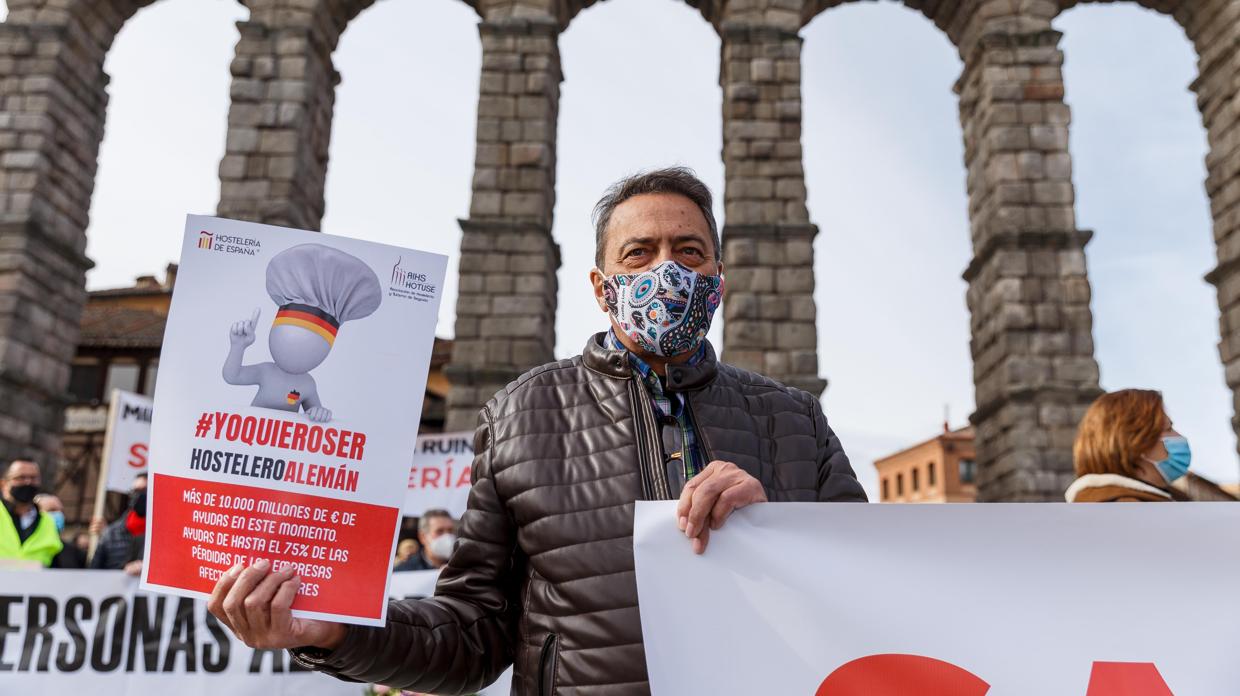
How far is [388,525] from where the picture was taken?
1.81 meters

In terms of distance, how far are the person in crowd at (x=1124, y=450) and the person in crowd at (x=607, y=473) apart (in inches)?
59.1

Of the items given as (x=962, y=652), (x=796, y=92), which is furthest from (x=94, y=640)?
(x=796, y=92)

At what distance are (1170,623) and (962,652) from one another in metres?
0.48

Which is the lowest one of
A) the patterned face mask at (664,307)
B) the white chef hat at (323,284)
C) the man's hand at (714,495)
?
the man's hand at (714,495)

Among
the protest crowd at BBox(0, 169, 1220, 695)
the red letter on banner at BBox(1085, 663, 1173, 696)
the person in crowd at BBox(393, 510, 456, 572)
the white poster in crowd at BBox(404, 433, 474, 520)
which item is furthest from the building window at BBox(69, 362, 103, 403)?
the red letter on banner at BBox(1085, 663, 1173, 696)

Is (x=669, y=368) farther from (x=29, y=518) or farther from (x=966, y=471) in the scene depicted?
(x=966, y=471)

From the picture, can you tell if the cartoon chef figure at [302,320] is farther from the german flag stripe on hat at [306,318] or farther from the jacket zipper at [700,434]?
the jacket zipper at [700,434]

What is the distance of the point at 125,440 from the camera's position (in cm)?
959

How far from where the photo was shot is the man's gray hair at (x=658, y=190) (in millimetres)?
2299

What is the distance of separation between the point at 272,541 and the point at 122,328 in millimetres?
33049

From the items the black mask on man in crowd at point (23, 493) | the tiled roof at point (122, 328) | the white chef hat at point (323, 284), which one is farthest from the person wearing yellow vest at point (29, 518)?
the tiled roof at point (122, 328)

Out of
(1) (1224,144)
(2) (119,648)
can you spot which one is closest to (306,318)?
(2) (119,648)

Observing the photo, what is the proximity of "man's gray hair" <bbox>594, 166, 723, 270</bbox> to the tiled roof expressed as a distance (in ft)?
96.4

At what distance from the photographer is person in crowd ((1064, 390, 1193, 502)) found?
3.31 m
